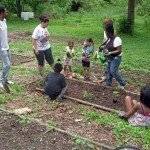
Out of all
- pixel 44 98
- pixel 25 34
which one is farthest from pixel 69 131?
pixel 25 34

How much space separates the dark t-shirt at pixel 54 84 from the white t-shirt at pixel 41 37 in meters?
1.44

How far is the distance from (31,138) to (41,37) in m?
3.63

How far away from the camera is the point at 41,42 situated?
8.37 meters

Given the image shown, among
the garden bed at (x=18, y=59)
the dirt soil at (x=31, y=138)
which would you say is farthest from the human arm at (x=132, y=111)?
the garden bed at (x=18, y=59)

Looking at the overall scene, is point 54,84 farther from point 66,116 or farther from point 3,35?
point 3,35

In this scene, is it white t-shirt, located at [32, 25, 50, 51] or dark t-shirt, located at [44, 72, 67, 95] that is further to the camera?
white t-shirt, located at [32, 25, 50, 51]

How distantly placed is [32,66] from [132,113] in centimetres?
529

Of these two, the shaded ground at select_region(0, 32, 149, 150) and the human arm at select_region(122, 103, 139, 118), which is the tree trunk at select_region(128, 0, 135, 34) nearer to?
the shaded ground at select_region(0, 32, 149, 150)

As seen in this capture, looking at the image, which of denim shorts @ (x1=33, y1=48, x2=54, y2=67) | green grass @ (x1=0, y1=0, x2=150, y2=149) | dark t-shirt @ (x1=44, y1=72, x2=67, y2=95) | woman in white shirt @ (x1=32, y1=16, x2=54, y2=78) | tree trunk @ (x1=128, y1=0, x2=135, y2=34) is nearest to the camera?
green grass @ (x1=0, y1=0, x2=150, y2=149)

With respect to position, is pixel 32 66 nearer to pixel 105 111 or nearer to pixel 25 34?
pixel 105 111

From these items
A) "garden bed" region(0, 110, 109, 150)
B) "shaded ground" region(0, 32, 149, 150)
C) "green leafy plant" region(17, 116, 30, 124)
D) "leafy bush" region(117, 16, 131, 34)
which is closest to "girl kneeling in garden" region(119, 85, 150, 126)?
"shaded ground" region(0, 32, 149, 150)

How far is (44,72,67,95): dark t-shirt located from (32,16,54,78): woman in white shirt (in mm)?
1338

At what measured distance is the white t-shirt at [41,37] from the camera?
8156 mm

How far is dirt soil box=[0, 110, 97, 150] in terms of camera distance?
503 centimetres
